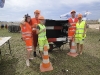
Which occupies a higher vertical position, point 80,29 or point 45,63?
point 80,29

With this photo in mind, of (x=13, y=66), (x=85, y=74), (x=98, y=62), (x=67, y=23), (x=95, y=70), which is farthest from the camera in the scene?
(x=67, y=23)

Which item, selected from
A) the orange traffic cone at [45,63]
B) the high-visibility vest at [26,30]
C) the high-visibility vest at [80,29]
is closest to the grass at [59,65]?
the orange traffic cone at [45,63]

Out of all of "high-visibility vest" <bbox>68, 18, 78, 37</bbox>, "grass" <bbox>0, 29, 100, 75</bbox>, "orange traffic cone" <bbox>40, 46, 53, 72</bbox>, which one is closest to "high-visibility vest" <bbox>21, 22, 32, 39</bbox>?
"orange traffic cone" <bbox>40, 46, 53, 72</bbox>

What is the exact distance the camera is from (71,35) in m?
7.15

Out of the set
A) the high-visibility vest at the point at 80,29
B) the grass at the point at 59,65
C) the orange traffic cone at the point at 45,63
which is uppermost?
the high-visibility vest at the point at 80,29

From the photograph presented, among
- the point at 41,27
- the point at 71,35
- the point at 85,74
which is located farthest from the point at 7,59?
the point at 85,74

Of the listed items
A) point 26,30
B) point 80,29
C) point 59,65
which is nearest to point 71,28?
point 80,29

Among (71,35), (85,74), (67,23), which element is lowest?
(85,74)

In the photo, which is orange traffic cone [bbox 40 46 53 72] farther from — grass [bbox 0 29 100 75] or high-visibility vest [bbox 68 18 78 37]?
high-visibility vest [bbox 68 18 78 37]

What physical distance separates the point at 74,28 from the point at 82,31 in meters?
0.43

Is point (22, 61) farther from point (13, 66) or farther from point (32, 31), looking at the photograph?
point (32, 31)

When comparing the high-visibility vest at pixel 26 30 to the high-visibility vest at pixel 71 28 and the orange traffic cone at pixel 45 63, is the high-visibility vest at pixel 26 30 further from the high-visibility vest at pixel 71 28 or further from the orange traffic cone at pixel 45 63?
the high-visibility vest at pixel 71 28

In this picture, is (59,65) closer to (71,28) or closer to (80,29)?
(71,28)

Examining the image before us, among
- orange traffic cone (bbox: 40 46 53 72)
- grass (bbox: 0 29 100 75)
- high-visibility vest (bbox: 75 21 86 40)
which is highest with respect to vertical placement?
high-visibility vest (bbox: 75 21 86 40)
